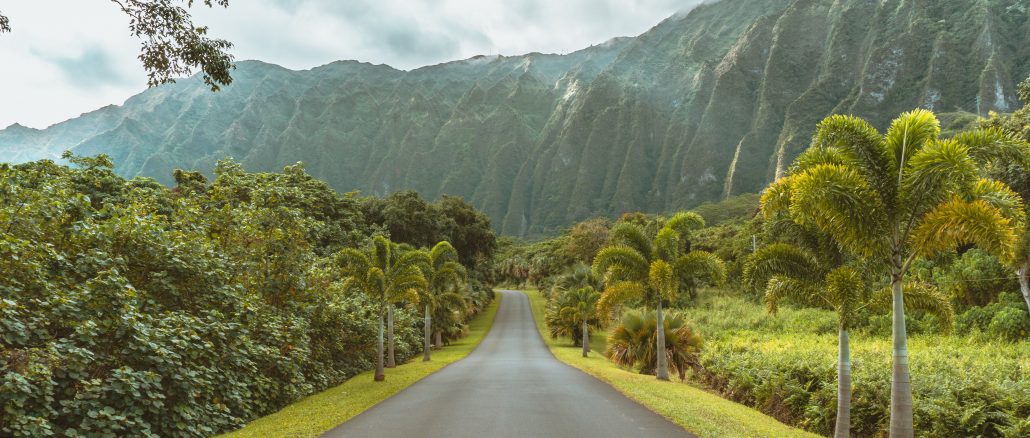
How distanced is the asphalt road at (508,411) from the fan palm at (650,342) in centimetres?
502

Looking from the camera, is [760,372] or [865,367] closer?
[865,367]

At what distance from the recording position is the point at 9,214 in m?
9.82

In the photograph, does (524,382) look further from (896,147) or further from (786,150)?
(786,150)

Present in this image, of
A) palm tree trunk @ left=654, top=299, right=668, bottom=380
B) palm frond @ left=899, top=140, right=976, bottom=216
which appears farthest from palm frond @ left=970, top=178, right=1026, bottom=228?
palm tree trunk @ left=654, top=299, right=668, bottom=380

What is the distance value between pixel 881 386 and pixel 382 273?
56.9 ft

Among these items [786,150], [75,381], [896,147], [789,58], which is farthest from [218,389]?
[789,58]

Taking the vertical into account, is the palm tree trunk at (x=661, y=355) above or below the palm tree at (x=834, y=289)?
below

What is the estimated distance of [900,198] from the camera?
33.0ft

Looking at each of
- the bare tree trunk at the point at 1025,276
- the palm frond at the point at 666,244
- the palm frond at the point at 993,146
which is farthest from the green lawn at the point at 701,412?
the bare tree trunk at the point at 1025,276

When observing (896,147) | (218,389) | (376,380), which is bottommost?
(376,380)

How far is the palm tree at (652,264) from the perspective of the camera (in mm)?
21234

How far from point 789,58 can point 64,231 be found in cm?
20924

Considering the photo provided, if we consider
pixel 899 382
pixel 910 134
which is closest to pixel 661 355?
pixel 899 382

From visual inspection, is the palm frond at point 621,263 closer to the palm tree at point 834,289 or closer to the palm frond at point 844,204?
the palm tree at point 834,289
